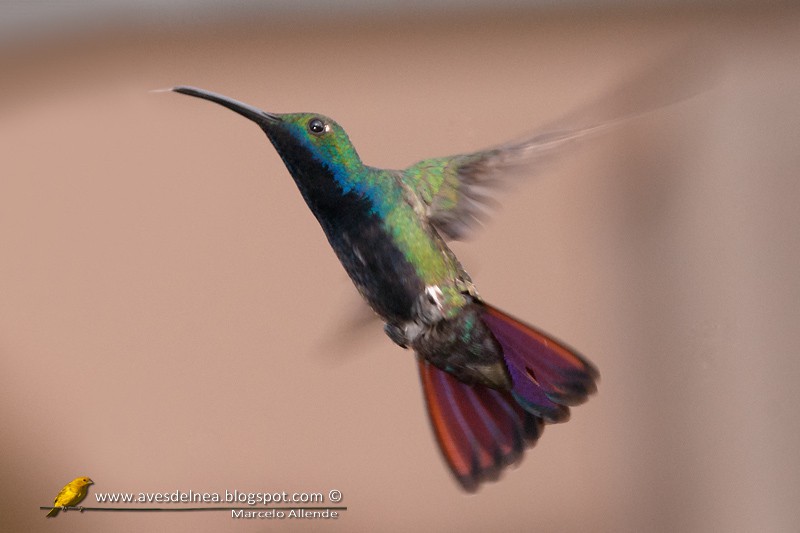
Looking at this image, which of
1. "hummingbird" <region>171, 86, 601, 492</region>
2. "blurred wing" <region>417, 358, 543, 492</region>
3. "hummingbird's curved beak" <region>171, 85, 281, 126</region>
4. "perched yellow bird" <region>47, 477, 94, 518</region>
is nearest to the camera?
"hummingbird's curved beak" <region>171, 85, 281, 126</region>

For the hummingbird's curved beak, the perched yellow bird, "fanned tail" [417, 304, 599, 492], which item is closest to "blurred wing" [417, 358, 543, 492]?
"fanned tail" [417, 304, 599, 492]

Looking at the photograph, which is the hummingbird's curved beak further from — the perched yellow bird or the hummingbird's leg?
the perched yellow bird

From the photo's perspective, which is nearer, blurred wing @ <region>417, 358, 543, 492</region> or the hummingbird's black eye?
the hummingbird's black eye

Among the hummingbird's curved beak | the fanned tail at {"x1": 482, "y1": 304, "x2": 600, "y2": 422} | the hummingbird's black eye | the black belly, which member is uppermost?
the hummingbird's curved beak

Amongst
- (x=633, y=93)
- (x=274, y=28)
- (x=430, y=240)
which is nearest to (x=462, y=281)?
(x=430, y=240)

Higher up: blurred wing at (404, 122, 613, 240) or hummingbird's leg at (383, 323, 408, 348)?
blurred wing at (404, 122, 613, 240)

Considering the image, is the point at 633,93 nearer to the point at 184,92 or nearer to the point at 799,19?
the point at 184,92
